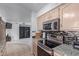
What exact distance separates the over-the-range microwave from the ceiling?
0.90ft

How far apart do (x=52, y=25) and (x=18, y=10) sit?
0.59 m

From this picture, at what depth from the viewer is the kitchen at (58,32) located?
71.5 inches

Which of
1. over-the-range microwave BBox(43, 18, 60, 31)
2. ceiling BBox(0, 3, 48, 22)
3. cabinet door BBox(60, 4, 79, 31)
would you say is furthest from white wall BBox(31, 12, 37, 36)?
cabinet door BBox(60, 4, 79, 31)

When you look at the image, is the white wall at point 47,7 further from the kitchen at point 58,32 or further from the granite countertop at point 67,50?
the granite countertop at point 67,50

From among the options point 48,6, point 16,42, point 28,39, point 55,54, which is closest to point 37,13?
point 48,6

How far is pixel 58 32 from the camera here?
80.5 inches

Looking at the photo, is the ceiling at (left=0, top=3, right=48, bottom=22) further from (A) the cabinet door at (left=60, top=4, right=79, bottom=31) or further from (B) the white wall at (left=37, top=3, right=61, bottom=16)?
(A) the cabinet door at (left=60, top=4, right=79, bottom=31)

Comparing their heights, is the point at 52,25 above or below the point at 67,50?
above

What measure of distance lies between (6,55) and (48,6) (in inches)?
39.2

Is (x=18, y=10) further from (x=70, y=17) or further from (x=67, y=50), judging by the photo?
(x=67, y=50)

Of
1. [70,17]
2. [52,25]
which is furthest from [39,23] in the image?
[70,17]

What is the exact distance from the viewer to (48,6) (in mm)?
1966

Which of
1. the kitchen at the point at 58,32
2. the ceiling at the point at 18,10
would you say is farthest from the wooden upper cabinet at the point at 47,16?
the ceiling at the point at 18,10

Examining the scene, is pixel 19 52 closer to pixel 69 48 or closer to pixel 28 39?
pixel 28 39
